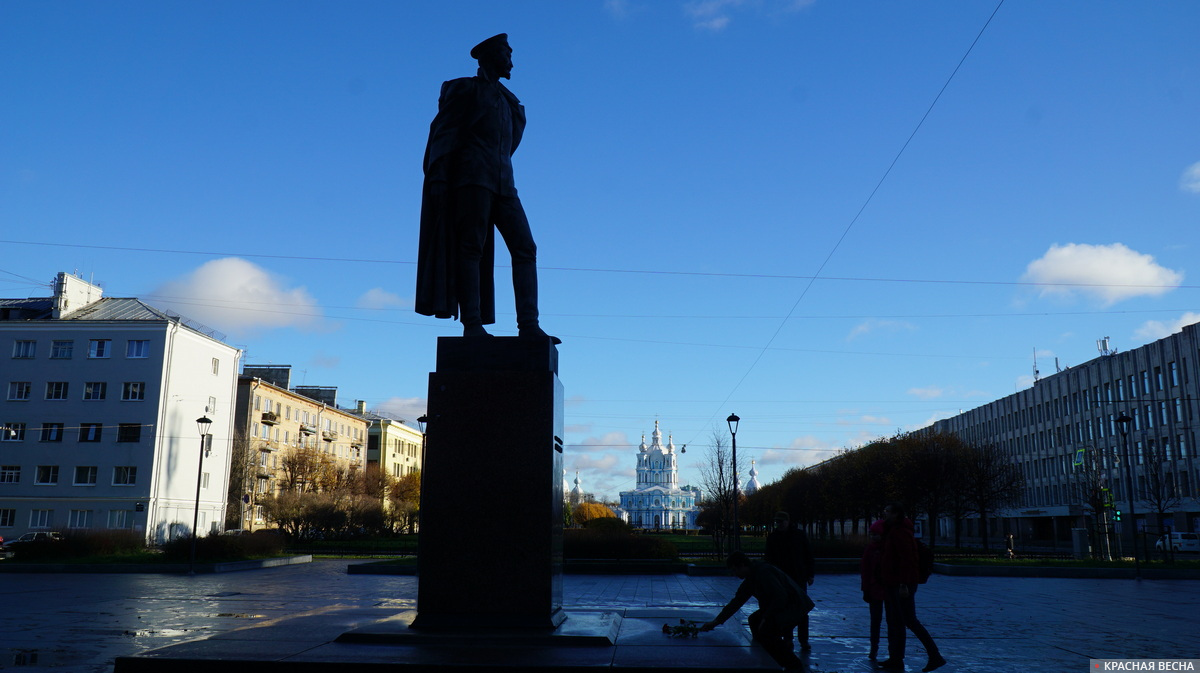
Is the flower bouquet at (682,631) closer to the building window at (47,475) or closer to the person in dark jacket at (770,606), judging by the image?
the person in dark jacket at (770,606)

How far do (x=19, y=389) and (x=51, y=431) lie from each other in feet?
11.8

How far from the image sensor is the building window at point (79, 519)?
163ft

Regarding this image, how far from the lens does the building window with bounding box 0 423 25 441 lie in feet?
170

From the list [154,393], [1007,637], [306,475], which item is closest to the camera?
[1007,637]

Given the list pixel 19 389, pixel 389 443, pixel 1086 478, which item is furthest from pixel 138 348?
pixel 1086 478

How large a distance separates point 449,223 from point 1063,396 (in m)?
74.4

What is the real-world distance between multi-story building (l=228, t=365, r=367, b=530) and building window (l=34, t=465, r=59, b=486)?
10749mm

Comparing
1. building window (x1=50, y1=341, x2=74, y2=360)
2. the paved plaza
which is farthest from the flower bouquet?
building window (x1=50, y1=341, x2=74, y2=360)

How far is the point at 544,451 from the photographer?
791cm

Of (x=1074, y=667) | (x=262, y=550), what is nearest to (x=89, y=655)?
(x=1074, y=667)

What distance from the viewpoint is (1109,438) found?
63.3m

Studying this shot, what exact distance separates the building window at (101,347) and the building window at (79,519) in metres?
9.21

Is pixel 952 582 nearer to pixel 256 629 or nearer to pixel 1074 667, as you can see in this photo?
pixel 1074 667

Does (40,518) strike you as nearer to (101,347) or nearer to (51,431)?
(51,431)
